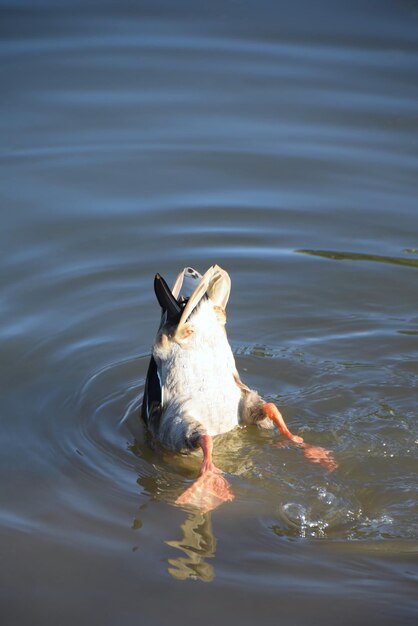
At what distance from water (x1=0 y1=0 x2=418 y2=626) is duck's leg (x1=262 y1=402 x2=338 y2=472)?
50 mm

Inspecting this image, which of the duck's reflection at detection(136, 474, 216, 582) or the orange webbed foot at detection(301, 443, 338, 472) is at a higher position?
the orange webbed foot at detection(301, 443, 338, 472)

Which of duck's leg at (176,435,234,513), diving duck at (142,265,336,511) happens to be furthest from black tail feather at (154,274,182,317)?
duck's leg at (176,435,234,513)

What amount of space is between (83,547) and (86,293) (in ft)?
7.44

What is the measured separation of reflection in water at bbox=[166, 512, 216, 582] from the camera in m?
3.33

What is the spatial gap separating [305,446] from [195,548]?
2.83 feet

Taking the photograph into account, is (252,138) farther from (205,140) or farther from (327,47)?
(327,47)

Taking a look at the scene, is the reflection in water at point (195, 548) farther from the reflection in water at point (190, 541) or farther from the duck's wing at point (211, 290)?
the duck's wing at point (211, 290)

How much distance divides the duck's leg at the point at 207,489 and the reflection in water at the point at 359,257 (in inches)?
88.6

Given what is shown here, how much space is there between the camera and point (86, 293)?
554 cm

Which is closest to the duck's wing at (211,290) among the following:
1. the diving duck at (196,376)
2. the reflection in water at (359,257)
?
the diving duck at (196,376)

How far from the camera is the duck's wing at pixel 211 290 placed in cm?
395

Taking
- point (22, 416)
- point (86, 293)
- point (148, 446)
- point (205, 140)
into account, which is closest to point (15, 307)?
point (86, 293)

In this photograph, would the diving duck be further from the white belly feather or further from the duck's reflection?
the duck's reflection

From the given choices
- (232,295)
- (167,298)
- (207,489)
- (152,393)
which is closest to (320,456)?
(207,489)
